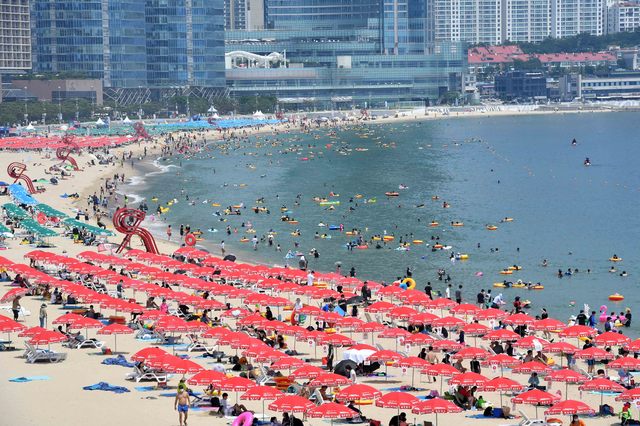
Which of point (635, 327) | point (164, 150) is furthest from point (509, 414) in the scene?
point (164, 150)

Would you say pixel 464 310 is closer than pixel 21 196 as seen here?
Yes

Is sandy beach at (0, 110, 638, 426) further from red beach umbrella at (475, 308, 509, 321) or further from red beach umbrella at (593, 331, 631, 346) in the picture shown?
red beach umbrella at (475, 308, 509, 321)

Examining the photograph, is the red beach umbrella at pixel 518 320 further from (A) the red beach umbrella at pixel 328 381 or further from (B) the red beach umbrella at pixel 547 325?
(A) the red beach umbrella at pixel 328 381

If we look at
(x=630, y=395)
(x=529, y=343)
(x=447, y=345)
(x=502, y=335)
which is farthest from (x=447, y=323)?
(x=630, y=395)

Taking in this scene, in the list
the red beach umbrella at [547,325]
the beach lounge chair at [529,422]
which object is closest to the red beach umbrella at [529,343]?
the red beach umbrella at [547,325]

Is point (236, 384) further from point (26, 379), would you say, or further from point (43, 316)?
point (43, 316)

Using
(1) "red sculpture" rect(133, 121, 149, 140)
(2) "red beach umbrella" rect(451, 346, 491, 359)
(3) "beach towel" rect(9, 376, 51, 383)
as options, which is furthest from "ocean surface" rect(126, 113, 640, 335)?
(3) "beach towel" rect(9, 376, 51, 383)
